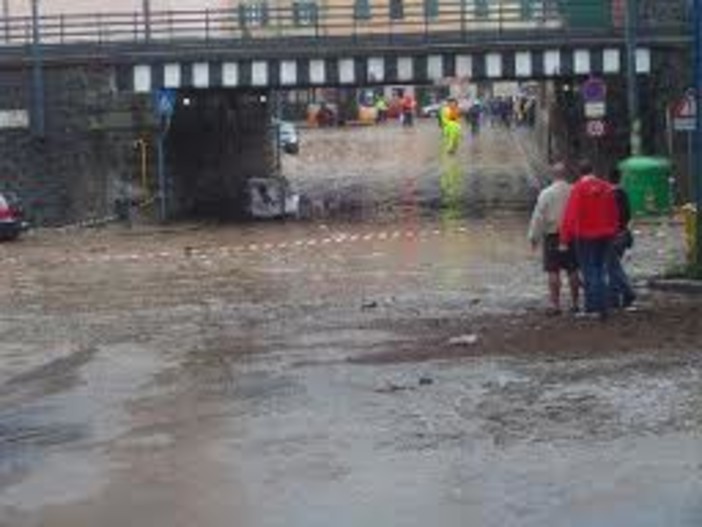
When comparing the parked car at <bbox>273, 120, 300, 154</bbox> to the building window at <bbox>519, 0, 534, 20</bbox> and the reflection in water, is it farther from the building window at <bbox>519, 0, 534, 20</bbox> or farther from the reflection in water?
the building window at <bbox>519, 0, 534, 20</bbox>

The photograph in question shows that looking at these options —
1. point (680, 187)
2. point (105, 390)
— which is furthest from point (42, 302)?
point (680, 187)

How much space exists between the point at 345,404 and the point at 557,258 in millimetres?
6346

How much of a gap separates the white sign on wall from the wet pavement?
71.3 ft

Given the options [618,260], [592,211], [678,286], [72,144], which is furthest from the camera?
[72,144]

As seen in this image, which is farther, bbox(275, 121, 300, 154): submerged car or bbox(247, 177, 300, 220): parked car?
bbox(275, 121, 300, 154): submerged car

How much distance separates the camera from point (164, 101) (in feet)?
161

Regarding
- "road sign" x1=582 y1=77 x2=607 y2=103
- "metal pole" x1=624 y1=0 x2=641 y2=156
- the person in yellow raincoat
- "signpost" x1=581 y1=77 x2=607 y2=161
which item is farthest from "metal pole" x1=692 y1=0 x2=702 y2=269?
the person in yellow raincoat

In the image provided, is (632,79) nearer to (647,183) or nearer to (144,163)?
(647,183)

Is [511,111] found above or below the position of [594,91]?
above

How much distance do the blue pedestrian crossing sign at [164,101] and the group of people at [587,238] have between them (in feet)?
99.1

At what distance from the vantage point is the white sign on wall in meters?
48.7

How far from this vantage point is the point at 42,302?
81.1ft

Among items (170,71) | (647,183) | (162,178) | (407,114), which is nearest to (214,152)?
(162,178)

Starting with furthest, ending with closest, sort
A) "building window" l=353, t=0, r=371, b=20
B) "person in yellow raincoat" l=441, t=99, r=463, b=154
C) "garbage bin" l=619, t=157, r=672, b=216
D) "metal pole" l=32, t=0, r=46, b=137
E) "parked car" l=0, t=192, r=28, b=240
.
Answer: "person in yellow raincoat" l=441, t=99, r=463, b=154 → "building window" l=353, t=0, r=371, b=20 → "metal pole" l=32, t=0, r=46, b=137 → "garbage bin" l=619, t=157, r=672, b=216 → "parked car" l=0, t=192, r=28, b=240
